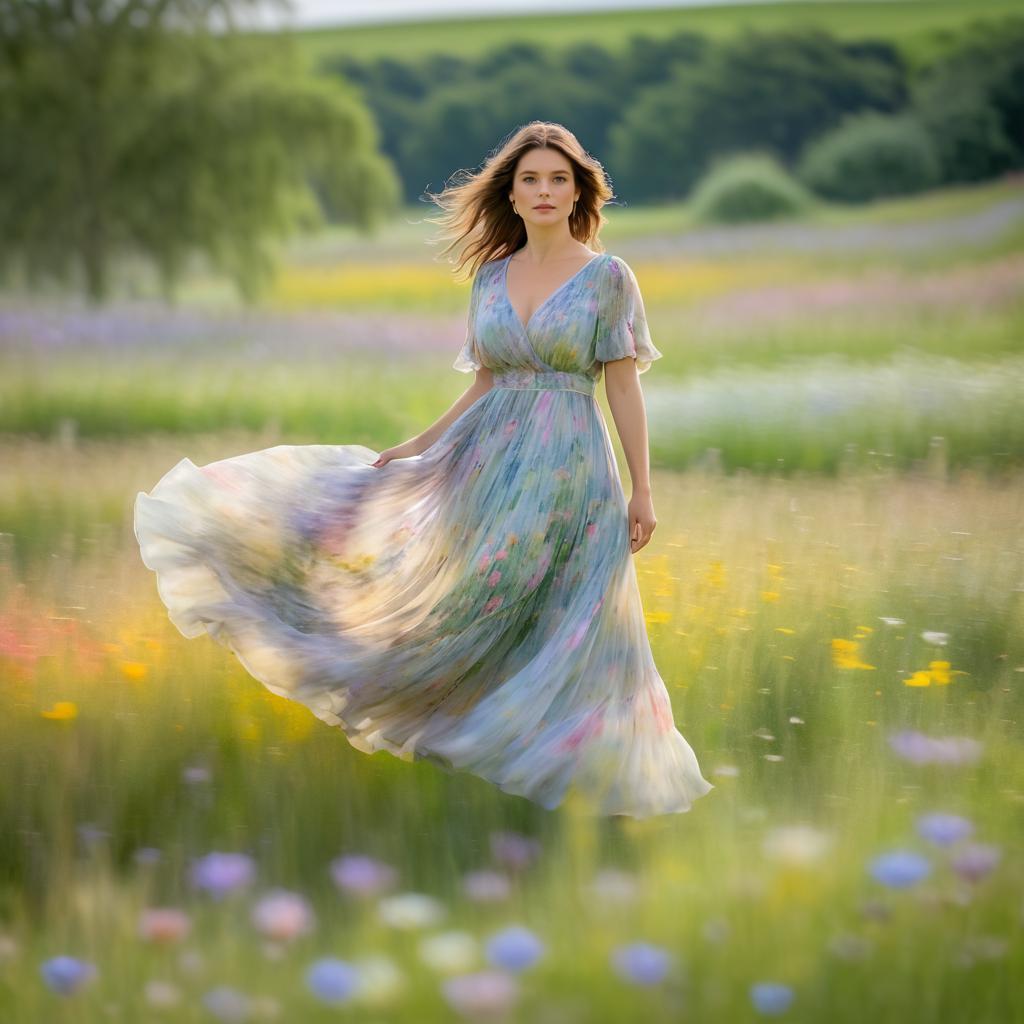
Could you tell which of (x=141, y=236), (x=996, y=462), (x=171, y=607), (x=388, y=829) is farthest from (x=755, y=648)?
(x=141, y=236)

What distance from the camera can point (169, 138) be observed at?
776 inches

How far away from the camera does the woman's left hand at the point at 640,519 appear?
4277mm

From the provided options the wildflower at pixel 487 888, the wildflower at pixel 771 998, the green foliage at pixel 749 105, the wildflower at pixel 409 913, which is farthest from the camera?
the green foliage at pixel 749 105

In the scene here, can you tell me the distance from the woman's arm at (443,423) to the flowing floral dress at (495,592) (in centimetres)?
11

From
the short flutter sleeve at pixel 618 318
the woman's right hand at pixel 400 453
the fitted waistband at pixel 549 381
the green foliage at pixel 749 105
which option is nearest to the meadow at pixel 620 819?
the woman's right hand at pixel 400 453

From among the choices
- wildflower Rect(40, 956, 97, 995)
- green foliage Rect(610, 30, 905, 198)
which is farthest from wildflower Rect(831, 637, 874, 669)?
green foliage Rect(610, 30, 905, 198)

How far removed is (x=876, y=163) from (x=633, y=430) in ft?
105

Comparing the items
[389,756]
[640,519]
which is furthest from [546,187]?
[389,756]

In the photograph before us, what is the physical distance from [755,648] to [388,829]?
196cm

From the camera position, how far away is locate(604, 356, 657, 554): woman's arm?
4281mm

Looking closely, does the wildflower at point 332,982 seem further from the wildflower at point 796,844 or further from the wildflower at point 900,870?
the wildflower at point 796,844

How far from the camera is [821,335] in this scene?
46.1ft

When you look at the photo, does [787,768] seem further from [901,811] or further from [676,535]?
[676,535]

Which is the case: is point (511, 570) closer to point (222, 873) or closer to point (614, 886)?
point (614, 886)
